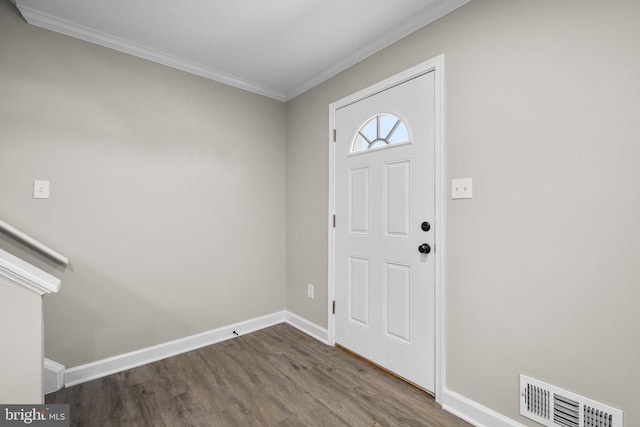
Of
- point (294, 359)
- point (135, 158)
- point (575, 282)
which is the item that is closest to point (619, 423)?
point (575, 282)

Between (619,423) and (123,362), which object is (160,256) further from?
(619,423)

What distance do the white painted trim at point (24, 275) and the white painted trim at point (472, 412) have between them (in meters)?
2.10

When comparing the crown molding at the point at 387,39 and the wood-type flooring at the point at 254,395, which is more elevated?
the crown molding at the point at 387,39

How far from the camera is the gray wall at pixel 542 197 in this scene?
3.92 feet

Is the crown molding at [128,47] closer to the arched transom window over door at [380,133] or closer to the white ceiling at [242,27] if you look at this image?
the white ceiling at [242,27]

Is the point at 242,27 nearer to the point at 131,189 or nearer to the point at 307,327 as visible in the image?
the point at 131,189

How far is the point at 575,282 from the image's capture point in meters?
1.30

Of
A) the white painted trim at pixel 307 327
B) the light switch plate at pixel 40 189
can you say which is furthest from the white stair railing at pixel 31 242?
the white painted trim at pixel 307 327

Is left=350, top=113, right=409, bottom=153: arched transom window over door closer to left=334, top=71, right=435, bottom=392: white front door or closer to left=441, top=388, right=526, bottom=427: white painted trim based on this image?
left=334, top=71, right=435, bottom=392: white front door

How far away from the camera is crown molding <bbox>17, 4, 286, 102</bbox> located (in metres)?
1.85

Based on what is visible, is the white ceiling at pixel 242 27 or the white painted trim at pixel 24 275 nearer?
the white painted trim at pixel 24 275

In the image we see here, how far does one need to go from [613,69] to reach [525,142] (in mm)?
401

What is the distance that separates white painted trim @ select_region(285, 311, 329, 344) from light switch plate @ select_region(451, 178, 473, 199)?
1657 mm

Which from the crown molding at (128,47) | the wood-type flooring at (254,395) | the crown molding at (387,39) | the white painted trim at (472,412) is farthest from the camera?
the crown molding at (128,47)
